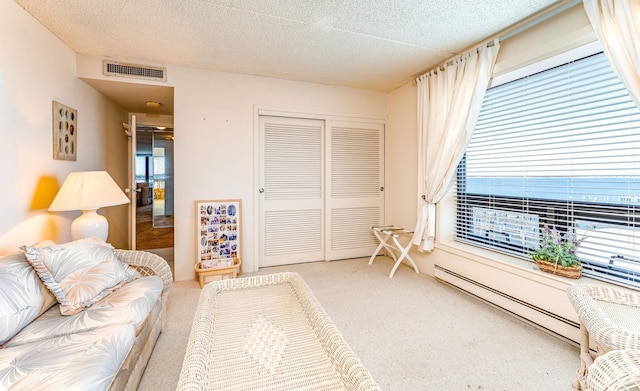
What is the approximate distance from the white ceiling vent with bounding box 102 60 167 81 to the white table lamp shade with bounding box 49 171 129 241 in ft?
3.99

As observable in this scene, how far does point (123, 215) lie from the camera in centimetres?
405

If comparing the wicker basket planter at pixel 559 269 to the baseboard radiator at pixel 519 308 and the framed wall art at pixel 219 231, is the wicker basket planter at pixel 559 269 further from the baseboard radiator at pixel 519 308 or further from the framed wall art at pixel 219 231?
the framed wall art at pixel 219 231

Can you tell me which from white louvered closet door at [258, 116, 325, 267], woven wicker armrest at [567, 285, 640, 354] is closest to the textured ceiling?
white louvered closet door at [258, 116, 325, 267]

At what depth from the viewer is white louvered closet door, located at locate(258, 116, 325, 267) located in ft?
11.4

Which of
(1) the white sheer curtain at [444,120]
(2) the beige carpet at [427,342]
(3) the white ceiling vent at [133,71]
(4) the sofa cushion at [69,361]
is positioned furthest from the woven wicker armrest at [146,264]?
(1) the white sheer curtain at [444,120]

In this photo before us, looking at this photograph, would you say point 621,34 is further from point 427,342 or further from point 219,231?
point 219,231

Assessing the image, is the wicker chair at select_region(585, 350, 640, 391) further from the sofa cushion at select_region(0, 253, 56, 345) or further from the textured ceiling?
the sofa cushion at select_region(0, 253, 56, 345)

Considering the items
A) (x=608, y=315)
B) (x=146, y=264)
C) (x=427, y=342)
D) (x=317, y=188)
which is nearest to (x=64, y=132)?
(x=146, y=264)

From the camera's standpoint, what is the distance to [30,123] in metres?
2.07

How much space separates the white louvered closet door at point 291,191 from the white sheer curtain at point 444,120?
129 centimetres

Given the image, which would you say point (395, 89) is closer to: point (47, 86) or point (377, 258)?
point (377, 258)

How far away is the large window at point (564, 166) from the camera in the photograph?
69.6 inches

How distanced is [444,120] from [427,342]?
2.09 metres

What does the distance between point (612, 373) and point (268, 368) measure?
3.80 ft
